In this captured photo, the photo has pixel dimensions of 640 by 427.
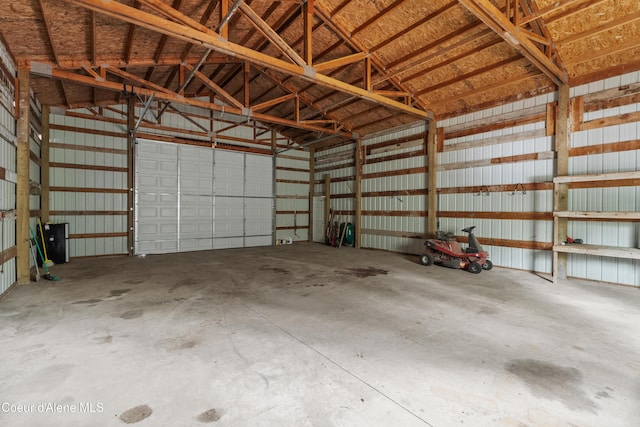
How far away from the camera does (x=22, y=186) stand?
4.91 metres

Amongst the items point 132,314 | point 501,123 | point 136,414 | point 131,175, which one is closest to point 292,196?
point 131,175

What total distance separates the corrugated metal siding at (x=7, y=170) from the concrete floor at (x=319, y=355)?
0.50 m

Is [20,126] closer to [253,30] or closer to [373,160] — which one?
[253,30]

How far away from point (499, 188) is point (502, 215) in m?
0.62

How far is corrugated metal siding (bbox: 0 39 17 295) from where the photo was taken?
4297 mm

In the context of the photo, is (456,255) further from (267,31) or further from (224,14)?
(224,14)

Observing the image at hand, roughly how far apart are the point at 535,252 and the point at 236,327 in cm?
619

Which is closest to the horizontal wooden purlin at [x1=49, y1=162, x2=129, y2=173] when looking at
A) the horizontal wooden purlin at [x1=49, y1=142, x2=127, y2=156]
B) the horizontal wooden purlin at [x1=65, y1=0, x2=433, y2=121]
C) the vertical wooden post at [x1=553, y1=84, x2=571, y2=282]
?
the horizontal wooden purlin at [x1=49, y1=142, x2=127, y2=156]

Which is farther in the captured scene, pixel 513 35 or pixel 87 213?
pixel 87 213

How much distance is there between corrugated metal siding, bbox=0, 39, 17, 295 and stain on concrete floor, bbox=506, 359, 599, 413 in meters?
6.41

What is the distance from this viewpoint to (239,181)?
35.1 ft

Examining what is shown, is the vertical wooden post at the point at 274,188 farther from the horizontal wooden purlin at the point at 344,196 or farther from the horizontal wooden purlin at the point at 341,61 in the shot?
the horizontal wooden purlin at the point at 341,61

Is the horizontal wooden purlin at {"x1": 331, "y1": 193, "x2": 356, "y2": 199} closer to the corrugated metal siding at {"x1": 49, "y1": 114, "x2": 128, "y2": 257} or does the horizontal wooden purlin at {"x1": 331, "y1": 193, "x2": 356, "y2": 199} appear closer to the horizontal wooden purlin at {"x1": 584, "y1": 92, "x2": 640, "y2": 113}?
the horizontal wooden purlin at {"x1": 584, "y1": 92, "x2": 640, "y2": 113}

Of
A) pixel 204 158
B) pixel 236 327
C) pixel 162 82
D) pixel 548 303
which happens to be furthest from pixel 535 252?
pixel 162 82
